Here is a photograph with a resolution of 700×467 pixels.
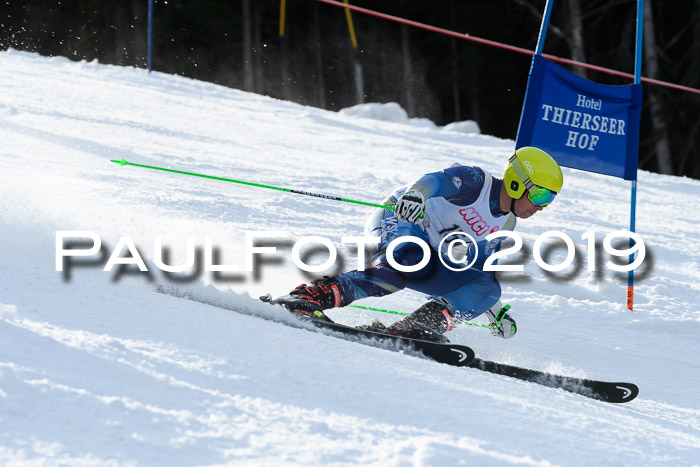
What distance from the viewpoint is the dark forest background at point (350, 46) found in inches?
833

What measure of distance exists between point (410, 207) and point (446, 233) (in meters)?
0.39

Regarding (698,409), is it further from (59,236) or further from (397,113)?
(397,113)

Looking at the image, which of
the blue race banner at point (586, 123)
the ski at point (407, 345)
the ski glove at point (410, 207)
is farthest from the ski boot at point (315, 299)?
the blue race banner at point (586, 123)

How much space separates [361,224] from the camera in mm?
5828

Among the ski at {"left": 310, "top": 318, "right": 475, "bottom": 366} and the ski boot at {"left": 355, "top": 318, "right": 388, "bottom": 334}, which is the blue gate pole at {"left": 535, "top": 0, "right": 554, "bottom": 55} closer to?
the ski boot at {"left": 355, "top": 318, "right": 388, "bottom": 334}

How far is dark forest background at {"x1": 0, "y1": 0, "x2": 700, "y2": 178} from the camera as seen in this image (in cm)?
2116

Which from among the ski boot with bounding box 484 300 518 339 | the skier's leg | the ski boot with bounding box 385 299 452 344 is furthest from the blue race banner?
the ski boot with bounding box 385 299 452 344

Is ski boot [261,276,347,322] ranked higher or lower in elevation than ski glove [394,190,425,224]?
lower

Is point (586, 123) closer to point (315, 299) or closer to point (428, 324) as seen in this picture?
point (428, 324)

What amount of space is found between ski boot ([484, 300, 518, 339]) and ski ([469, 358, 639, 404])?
0.61 meters

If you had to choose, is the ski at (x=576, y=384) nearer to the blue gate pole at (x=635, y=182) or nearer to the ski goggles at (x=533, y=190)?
the ski goggles at (x=533, y=190)

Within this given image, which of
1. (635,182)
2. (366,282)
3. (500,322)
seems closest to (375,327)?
(366,282)

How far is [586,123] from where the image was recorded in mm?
5605

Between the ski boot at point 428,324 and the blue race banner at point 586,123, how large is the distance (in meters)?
2.34
